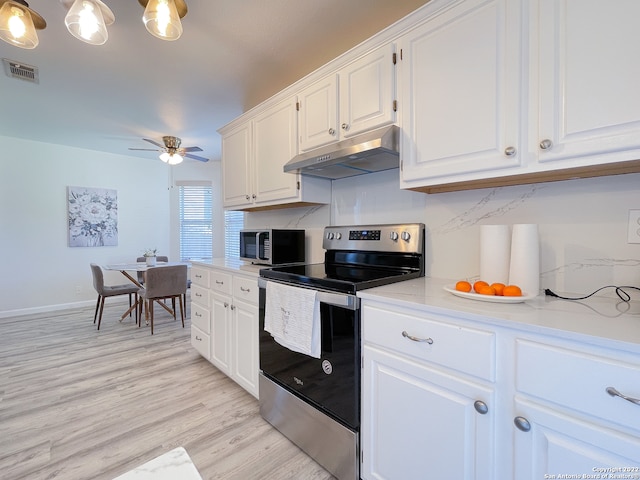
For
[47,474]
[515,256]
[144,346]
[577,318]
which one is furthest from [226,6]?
[144,346]

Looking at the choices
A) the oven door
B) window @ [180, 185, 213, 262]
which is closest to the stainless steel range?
the oven door

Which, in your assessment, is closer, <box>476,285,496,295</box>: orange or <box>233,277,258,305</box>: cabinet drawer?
<box>476,285,496,295</box>: orange

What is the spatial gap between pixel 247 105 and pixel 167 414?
283 centimetres

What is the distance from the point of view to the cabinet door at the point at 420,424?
100 cm

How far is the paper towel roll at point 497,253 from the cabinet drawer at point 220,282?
1745 mm

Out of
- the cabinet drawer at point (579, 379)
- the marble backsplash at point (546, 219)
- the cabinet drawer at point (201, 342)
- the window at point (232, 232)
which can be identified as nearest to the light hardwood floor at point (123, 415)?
the cabinet drawer at point (201, 342)

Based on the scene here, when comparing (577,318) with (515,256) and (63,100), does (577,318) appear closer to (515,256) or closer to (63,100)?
(515,256)

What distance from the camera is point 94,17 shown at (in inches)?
57.1

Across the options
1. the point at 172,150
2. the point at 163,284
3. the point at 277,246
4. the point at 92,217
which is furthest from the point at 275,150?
the point at 92,217

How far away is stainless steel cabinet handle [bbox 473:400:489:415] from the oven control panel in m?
0.89

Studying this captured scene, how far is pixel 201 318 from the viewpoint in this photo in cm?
274

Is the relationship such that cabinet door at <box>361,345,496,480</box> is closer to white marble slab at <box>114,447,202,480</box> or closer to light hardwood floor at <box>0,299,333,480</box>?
light hardwood floor at <box>0,299,333,480</box>

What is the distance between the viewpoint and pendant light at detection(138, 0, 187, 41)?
1.46 m

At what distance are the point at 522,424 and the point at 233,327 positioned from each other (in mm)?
1856
